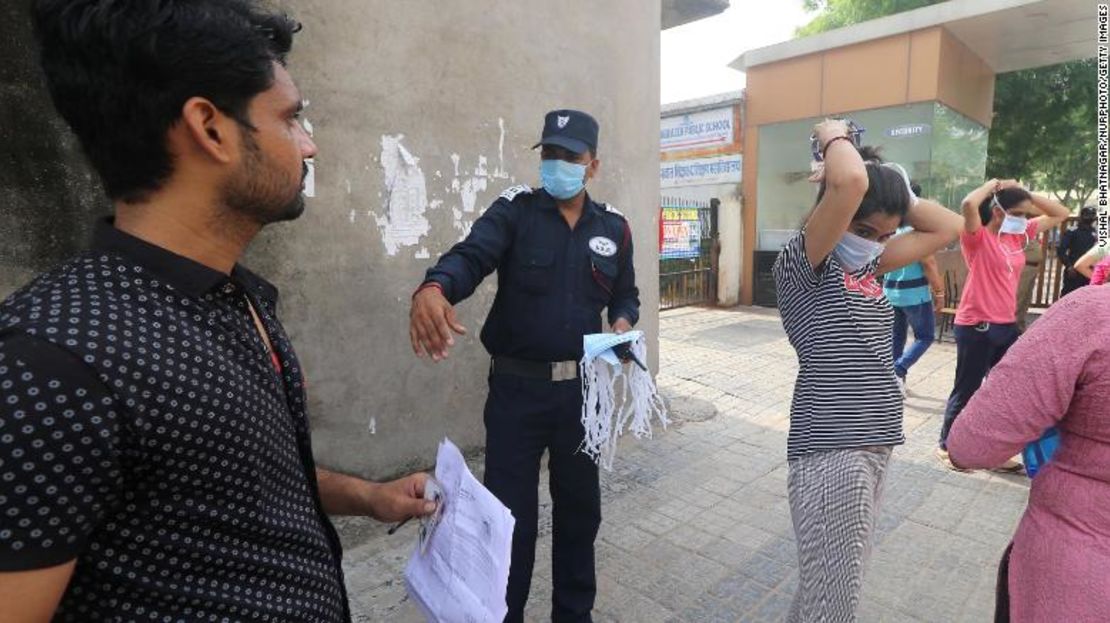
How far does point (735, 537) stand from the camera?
3.32 meters

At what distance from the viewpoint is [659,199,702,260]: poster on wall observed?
34.2ft

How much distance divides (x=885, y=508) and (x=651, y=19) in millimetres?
3691

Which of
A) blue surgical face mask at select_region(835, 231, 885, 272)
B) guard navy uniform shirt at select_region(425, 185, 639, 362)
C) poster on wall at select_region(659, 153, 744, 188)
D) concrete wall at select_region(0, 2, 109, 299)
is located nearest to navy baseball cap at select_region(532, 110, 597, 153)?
guard navy uniform shirt at select_region(425, 185, 639, 362)

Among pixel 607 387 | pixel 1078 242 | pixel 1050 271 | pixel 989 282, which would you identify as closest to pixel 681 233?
pixel 1078 242

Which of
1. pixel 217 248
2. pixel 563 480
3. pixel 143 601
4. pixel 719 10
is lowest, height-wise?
pixel 563 480

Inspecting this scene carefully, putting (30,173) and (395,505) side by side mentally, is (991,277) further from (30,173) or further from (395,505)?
(30,173)

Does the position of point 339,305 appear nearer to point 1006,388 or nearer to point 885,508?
point 1006,388

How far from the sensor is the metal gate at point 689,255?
10.6m

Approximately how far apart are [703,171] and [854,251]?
10.3 metres

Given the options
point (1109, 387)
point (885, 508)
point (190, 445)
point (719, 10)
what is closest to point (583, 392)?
point (1109, 387)

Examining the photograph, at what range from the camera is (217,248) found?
0.97m

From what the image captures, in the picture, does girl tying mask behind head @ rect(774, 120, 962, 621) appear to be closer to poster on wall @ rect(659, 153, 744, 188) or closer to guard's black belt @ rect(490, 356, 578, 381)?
guard's black belt @ rect(490, 356, 578, 381)

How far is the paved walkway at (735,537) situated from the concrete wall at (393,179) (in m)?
0.73

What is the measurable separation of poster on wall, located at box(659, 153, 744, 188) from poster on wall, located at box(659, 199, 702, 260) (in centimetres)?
100
